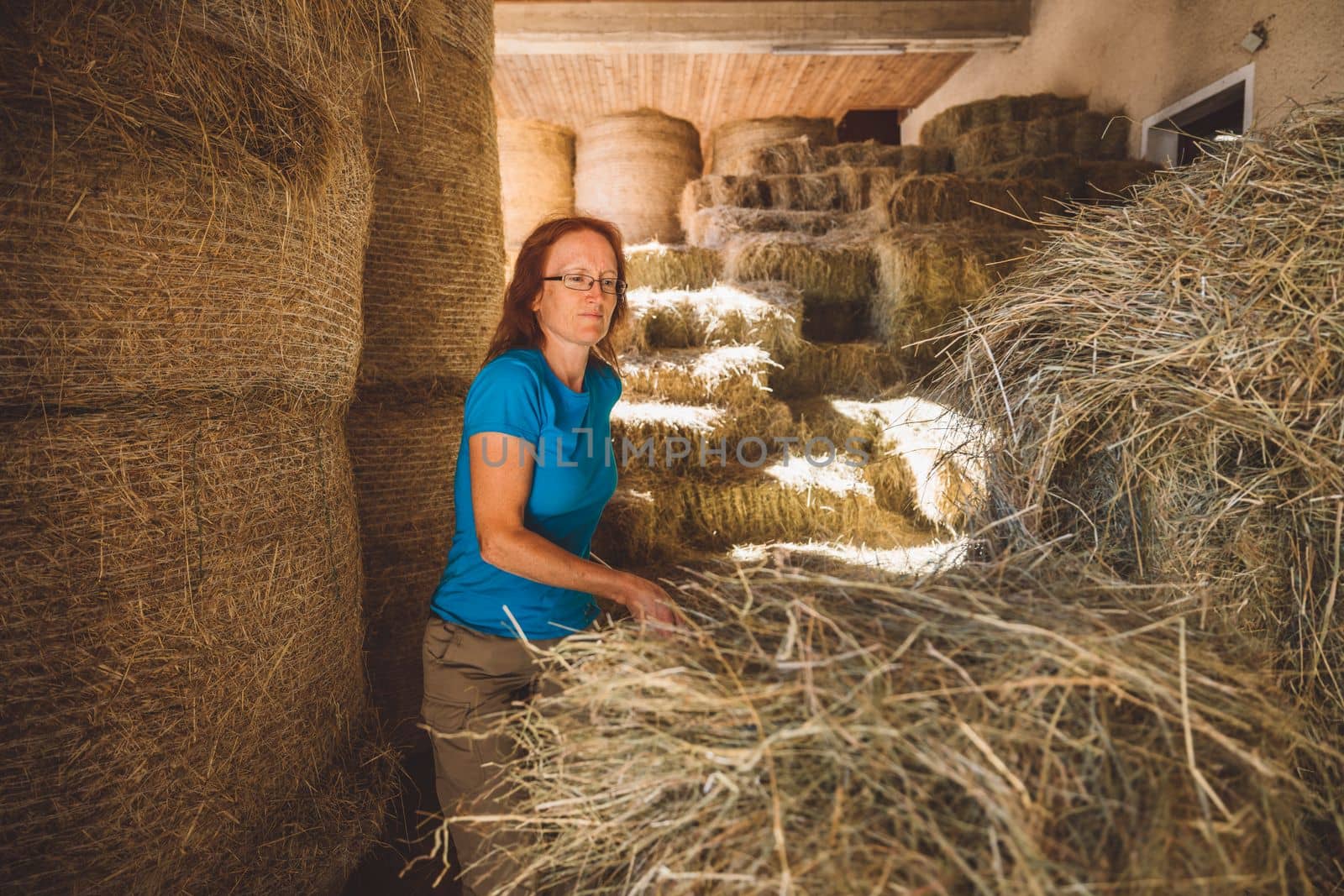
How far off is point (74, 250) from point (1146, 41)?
6885 millimetres

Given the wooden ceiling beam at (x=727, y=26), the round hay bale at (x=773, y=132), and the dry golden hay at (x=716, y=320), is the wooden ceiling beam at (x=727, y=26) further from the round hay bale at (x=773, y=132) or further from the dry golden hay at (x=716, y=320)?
the dry golden hay at (x=716, y=320)

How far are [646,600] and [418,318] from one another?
5.67ft

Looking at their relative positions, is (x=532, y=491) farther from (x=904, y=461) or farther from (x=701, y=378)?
(x=904, y=461)

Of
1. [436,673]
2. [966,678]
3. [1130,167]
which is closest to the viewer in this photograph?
[966,678]

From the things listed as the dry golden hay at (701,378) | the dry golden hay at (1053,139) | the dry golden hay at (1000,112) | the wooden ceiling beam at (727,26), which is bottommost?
the dry golden hay at (701,378)

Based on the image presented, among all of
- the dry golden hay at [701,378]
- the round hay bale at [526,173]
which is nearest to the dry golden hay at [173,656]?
the dry golden hay at [701,378]

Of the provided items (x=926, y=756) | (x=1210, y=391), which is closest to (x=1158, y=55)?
(x=1210, y=391)

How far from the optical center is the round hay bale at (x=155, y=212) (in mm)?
1140

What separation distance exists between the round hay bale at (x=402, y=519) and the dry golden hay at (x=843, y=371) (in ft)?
8.29

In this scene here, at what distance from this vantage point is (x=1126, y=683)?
797mm

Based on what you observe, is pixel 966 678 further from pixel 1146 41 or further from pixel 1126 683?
pixel 1146 41

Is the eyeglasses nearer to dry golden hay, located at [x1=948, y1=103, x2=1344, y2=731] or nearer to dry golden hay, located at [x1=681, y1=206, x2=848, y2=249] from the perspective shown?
dry golden hay, located at [x1=948, y1=103, x2=1344, y2=731]

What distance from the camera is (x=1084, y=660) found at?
811mm

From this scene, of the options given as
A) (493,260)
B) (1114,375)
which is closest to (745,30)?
(493,260)
